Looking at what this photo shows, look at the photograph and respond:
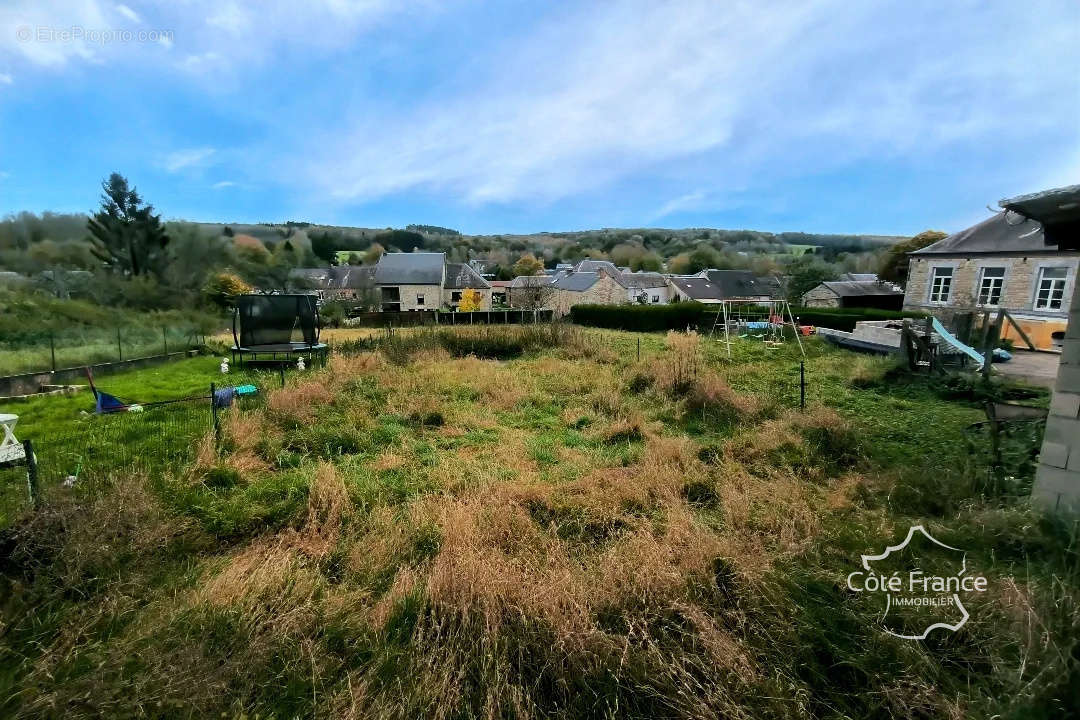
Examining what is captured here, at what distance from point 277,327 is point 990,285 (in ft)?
76.4

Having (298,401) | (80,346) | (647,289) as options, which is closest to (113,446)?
(298,401)

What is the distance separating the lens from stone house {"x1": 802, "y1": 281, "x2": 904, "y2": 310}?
2897 centimetres

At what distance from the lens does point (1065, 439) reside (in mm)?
2719

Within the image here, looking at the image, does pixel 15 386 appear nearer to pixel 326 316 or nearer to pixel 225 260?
pixel 326 316

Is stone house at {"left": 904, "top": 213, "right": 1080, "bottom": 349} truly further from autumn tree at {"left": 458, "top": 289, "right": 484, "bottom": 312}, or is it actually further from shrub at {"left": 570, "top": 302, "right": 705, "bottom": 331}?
autumn tree at {"left": 458, "top": 289, "right": 484, "bottom": 312}

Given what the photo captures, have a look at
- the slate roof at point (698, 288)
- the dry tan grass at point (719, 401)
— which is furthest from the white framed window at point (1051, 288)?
the slate roof at point (698, 288)

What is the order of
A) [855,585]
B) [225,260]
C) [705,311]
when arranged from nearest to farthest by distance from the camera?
[855,585]
[705,311]
[225,260]

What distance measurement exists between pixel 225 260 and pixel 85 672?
35840 millimetres

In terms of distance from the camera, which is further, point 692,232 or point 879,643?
point 692,232

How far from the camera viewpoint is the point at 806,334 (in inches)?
612

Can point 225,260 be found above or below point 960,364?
above

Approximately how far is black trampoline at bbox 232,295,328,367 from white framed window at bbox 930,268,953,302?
2206 cm

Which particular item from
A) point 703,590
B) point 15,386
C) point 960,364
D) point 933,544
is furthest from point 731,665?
point 15,386

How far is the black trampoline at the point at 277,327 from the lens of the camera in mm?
11023
